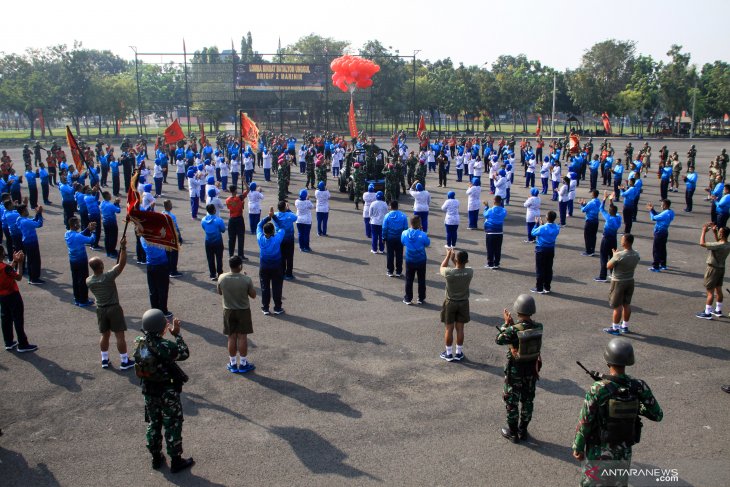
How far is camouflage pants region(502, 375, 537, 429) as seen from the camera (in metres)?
6.60

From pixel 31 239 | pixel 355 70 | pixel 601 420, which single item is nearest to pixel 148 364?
pixel 601 420

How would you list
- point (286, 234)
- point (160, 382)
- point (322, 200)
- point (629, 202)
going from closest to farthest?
point (160, 382), point (286, 234), point (322, 200), point (629, 202)

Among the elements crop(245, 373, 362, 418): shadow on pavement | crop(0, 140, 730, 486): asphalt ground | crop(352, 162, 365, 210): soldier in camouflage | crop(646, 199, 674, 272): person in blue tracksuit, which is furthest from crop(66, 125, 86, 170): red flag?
crop(646, 199, 674, 272): person in blue tracksuit

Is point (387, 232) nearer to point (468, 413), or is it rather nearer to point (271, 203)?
point (468, 413)

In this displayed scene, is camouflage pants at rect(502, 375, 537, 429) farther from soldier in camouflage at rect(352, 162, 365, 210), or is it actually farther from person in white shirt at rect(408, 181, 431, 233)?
soldier in camouflage at rect(352, 162, 365, 210)

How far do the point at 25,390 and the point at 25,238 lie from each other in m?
5.70

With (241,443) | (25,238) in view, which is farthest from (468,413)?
(25,238)

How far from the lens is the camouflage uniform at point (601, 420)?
4828 millimetres

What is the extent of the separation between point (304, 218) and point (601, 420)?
37.4ft

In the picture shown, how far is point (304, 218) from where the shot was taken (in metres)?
15.5

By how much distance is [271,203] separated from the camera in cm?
2369

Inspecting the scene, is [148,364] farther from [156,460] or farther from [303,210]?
[303,210]

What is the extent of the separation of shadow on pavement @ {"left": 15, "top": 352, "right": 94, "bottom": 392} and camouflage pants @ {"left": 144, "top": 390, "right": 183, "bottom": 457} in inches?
100

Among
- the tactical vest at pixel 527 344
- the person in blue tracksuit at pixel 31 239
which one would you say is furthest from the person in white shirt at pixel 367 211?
the tactical vest at pixel 527 344
